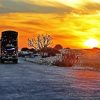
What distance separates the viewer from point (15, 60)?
216 feet

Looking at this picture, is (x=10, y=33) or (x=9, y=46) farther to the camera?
(x=10, y=33)

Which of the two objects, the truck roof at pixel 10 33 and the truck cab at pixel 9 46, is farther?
the truck roof at pixel 10 33

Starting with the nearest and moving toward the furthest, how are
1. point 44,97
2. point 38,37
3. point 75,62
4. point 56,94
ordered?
1. point 44,97
2. point 56,94
3. point 75,62
4. point 38,37

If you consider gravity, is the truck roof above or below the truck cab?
above

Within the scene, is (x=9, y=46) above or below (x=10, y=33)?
below

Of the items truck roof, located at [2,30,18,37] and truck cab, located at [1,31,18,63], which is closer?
truck cab, located at [1,31,18,63]

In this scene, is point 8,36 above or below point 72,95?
above

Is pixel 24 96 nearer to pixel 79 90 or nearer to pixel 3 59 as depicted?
pixel 79 90

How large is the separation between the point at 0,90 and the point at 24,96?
10.2ft

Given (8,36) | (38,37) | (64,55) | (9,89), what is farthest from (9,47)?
(38,37)

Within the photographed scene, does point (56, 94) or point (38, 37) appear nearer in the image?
point (56, 94)

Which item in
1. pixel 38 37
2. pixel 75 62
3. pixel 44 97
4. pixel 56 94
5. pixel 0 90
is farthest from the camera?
pixel 38 37

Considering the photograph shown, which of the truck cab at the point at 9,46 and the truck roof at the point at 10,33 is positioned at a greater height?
the truck roof at the point at 10,33

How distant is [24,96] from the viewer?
63.9 ft
